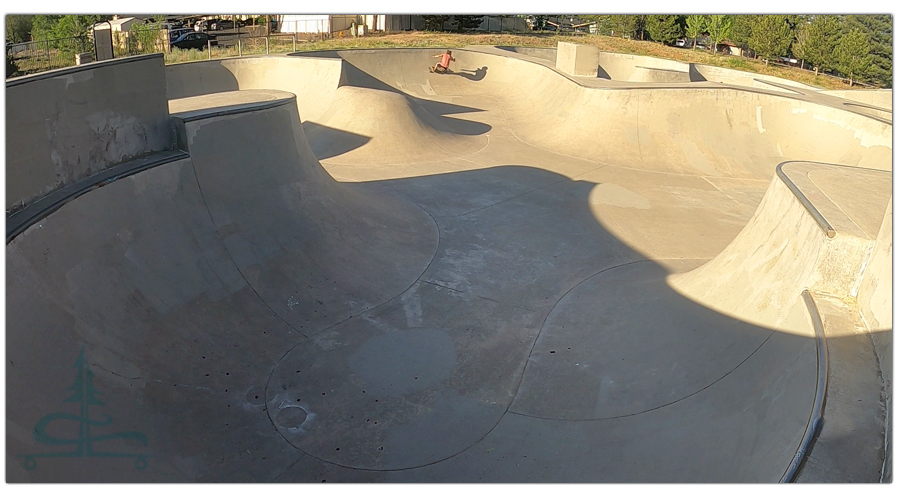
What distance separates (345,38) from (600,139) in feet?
69.2

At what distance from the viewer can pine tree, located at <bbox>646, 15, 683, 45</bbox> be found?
141ft

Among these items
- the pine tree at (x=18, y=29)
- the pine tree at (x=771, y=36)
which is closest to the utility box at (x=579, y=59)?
the pine tree at (x=18, y=29)

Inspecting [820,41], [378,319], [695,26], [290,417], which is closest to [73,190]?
[290,417]

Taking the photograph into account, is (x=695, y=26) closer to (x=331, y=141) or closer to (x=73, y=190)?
(x=331, y=141)

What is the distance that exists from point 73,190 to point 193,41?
25953 mm

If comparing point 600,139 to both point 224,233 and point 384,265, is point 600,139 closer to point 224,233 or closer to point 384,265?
point 384,265

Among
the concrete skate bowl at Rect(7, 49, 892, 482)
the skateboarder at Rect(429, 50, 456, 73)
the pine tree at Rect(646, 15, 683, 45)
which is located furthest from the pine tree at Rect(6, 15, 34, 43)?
the pine tree at Rect(646, 15, 683, 45)

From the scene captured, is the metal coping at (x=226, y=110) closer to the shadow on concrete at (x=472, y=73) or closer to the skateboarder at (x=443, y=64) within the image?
the skateboarder at (x=443, y=64)

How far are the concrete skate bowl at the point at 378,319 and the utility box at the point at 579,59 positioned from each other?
39.1 ft

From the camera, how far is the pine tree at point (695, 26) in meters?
42.7

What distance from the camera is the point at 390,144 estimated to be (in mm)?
16750

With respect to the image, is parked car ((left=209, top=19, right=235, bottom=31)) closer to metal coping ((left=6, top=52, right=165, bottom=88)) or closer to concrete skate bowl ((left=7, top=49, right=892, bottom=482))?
concrete skate bowl ((left=7, top=49, right=892, bottom=482))

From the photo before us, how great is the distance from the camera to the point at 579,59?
22.9 metres

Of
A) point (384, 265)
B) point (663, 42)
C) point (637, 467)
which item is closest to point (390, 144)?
point (384, 265)
